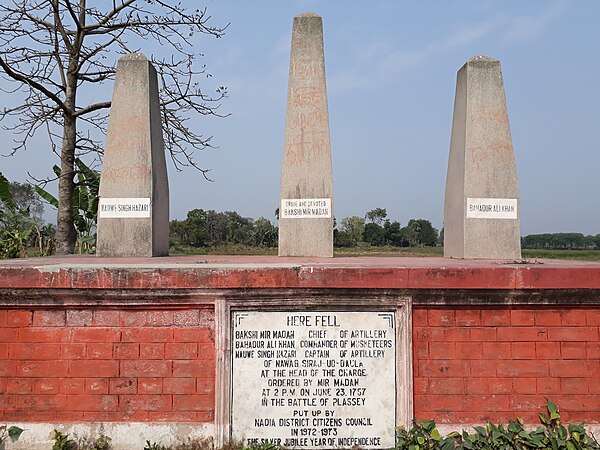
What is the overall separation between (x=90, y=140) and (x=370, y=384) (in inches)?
371

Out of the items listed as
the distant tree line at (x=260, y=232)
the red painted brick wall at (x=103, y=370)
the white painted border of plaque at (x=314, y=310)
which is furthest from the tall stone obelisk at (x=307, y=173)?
the distant tree line at (x=260, y=232)

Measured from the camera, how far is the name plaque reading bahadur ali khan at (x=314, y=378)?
12.0 feet

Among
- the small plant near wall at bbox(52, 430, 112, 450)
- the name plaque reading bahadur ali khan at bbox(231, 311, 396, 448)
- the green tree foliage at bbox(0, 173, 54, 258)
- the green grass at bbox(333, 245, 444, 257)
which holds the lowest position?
the small plant near wall at bbox(52, 430, 112, 450)

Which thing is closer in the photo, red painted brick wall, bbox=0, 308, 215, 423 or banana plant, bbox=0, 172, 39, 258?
red painted brick wall, bbox=0, 308, 215, 423

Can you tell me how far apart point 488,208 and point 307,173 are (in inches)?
92.3

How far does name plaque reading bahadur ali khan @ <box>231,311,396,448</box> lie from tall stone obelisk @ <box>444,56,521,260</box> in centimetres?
309

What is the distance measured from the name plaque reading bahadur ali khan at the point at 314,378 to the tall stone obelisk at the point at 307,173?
317 cm

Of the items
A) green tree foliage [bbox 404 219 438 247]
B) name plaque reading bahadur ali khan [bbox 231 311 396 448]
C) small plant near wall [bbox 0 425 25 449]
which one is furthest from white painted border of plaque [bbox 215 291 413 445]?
green tree foliage [bbox 404 219 438 247]

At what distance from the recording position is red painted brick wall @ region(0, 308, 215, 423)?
3.65 metres

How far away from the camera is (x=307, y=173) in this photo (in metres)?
6.84

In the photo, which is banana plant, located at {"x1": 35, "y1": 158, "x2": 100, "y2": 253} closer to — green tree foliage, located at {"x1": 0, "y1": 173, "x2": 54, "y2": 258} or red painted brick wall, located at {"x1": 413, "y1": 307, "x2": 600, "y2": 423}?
green tree foliage, located at {"x1": 0, "y1": 173, "x2": 54, "y2": 258}

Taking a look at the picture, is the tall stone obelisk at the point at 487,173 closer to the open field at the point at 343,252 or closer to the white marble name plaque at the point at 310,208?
the white marble name plaque at the point at 310,208

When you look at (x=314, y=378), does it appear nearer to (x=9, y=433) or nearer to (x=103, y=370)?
(x=103, y=370)

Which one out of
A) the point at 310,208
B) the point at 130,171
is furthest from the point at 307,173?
the point at 130,171
